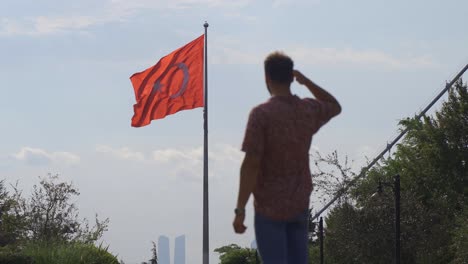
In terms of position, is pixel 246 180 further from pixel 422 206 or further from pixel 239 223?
pixel 422 206

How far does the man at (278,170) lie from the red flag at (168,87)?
79.1 ft

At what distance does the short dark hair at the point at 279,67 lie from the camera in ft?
24.8

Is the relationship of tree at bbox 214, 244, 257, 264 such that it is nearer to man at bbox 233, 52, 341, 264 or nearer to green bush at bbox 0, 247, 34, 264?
green bush at bbox 0, 247, 34, 264

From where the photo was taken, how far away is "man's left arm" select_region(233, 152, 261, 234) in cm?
731

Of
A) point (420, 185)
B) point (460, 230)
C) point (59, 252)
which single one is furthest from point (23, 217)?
point (59, 252)

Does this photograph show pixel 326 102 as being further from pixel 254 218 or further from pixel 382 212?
pixel 382 212

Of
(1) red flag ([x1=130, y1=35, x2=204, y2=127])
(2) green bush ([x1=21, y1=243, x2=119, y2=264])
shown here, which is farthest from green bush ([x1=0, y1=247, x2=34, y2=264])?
(1) red flag ([x1=130, y1=35, x2=204, y2=127])

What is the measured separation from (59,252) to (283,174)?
1795 centimetres

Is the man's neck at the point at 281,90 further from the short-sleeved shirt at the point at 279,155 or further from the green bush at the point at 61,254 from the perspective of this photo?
the green bush at the point at 61,254

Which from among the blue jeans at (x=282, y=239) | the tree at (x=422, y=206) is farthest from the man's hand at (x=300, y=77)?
the tree at (x=422, y=206)

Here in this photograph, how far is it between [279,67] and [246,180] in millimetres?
827

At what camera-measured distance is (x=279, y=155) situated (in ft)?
24.5

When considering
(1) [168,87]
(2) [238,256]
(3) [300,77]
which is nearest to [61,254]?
(1) [168,87]

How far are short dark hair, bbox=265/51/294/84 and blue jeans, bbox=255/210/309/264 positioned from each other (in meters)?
0.92
